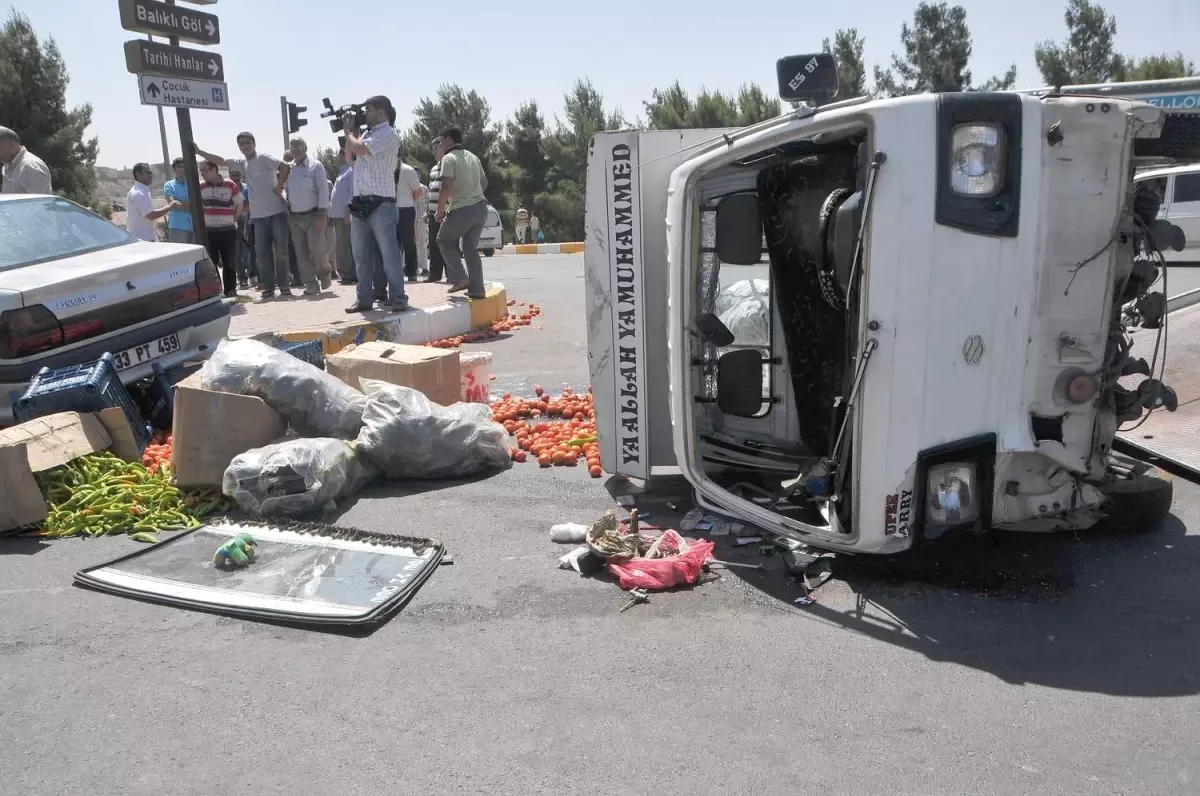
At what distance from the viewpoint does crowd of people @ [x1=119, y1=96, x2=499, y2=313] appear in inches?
390

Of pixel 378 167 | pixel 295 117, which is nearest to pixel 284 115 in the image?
pixel 295 117

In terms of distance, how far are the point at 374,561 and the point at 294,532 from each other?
67 cm

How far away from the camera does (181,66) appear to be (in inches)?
414

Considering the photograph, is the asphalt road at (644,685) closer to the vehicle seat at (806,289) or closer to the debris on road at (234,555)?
the debris on road at (234,555)

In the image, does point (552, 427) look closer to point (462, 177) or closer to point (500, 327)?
point (462, 177)

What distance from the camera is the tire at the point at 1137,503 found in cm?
460

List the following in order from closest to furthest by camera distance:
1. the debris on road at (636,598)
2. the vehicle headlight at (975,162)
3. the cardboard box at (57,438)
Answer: the vehicle headlight at (975,162)
the debris on road at (636,598)
the cardboard box at (57,438)

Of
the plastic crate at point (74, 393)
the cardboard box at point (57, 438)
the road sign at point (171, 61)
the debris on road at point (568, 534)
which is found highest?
the road sign at point (171, 61)

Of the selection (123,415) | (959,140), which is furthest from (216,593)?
(959,140)

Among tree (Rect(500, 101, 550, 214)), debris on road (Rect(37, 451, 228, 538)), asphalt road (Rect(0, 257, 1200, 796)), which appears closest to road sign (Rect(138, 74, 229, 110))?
debris on road (Rect(37, 451, 228, 538))

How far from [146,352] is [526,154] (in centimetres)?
4199

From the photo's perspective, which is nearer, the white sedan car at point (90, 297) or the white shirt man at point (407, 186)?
the white sedan car at point (90, 297)

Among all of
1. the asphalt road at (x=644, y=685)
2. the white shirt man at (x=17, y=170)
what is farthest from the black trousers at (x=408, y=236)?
the asphalt road at (x=644, y=685)

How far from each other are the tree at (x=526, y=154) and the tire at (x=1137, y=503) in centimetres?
4296
